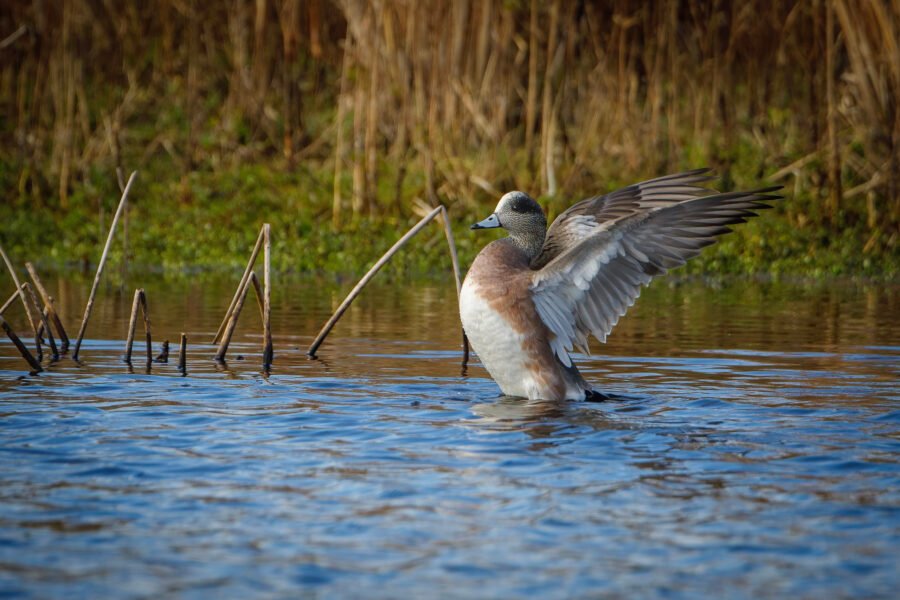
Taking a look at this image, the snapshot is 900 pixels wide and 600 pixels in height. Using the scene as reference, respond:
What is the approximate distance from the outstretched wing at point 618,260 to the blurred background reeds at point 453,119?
670 centimetres

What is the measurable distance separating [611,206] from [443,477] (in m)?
2.95

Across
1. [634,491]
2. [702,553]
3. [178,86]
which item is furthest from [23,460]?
[178,86]

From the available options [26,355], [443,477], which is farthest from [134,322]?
[443,477]

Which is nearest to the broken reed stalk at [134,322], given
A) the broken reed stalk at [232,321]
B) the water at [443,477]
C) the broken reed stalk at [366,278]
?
the water at [443,477]

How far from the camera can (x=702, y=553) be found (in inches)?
168

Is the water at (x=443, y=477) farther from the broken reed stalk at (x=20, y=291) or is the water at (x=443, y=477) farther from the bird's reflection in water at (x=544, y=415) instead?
the broken reed stalk at (x=20, y=291)

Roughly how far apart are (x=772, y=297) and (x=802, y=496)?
24.2ft

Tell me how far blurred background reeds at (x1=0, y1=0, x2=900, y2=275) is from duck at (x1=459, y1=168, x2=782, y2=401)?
6.34m

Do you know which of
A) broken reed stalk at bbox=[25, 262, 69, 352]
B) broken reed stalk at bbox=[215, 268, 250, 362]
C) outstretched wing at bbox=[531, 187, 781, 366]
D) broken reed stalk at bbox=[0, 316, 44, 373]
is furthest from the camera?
broken reed stalk at bbox=[25, 262, 69, 352]

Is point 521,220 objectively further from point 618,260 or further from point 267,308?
point 267,308

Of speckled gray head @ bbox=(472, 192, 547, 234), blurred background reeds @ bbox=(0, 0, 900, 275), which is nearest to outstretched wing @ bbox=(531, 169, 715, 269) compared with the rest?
speckled gray head @ bbox=(472, 192, 547, 234)

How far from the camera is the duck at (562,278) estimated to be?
6.69 metres

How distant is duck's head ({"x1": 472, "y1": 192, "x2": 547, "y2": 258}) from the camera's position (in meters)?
7.46

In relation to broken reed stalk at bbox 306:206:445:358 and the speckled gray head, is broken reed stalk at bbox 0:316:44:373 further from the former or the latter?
the speckled gray head
